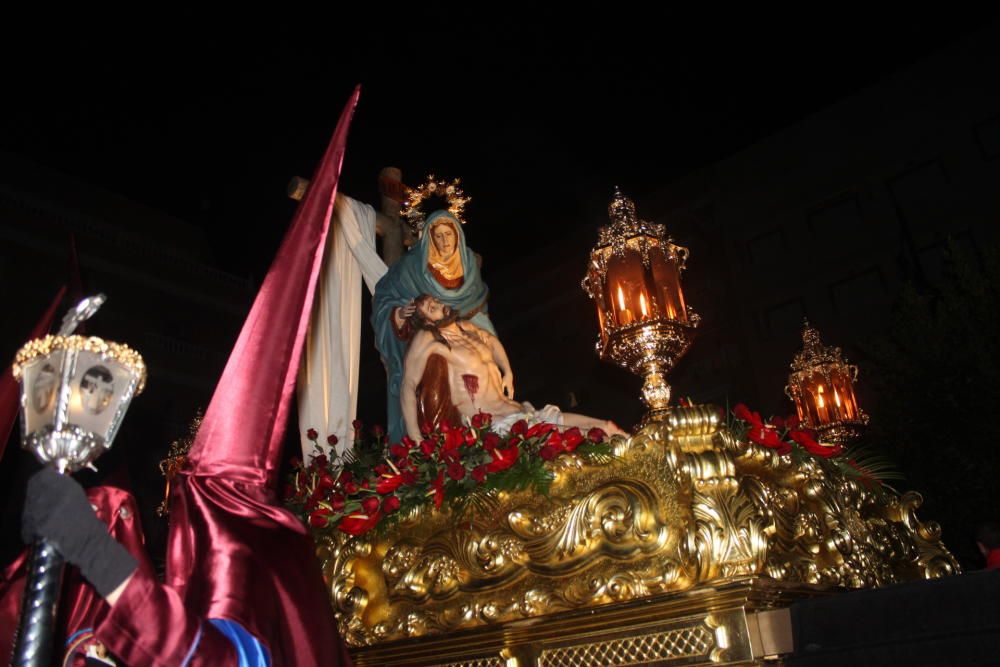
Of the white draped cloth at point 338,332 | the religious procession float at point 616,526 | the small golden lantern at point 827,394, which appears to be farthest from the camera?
the small golden lantern at point 827,394

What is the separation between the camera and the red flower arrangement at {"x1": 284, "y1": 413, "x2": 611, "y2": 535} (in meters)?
3.41

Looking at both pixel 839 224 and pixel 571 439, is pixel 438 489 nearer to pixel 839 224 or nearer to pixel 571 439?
pixel 571 439

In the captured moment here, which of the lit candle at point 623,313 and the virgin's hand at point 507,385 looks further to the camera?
the virgin's hand at point 507,385

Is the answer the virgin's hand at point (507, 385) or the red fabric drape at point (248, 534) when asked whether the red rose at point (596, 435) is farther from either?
the virgin's hand at point (507, 385)

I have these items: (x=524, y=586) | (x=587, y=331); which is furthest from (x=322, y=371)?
(x=587, y=331)

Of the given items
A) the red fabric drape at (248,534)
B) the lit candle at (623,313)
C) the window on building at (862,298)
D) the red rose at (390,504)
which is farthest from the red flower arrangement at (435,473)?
the window on building at (862,298)

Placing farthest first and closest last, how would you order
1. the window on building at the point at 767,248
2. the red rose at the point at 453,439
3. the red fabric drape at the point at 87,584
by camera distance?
the window on building at the point at 767,248 → the red rose at the point at 453,439 → the red fabric drape at the point at 87,584

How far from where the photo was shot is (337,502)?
3883 mm

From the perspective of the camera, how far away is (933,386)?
1155 cm

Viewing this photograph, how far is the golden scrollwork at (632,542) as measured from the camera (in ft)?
9.64

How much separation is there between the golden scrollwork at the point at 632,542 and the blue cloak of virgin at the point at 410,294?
6.37ft

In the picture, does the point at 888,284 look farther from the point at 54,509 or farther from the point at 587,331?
the point at 54,509

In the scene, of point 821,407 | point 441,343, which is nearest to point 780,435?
point 441,343

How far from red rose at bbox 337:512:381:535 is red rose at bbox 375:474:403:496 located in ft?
0.36
